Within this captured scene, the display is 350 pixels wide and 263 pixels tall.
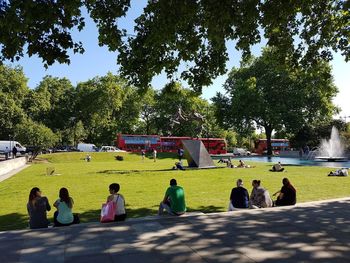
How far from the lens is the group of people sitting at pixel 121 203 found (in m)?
8.48

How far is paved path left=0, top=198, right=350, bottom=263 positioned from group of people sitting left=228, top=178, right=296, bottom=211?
870 millimetres

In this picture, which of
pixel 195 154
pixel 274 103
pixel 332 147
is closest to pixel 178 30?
pixel 195 154

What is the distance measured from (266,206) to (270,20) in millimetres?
5645

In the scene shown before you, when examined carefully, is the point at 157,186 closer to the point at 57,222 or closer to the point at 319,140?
the point at 57,222

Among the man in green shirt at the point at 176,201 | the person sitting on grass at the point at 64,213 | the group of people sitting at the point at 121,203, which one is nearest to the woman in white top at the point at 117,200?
the group of people sitting at the point at 121,203

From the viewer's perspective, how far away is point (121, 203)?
29.3ft

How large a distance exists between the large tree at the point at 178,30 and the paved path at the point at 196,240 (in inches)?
176

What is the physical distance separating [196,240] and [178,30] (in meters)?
7.34

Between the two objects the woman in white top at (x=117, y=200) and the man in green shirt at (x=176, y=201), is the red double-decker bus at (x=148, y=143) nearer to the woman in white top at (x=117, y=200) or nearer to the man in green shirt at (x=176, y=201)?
the man in green shirt at (x=176, y=201)

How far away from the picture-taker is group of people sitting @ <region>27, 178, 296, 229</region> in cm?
848

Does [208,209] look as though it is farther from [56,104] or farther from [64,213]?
[56,104]

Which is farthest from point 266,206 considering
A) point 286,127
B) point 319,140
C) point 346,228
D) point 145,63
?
point 319,140

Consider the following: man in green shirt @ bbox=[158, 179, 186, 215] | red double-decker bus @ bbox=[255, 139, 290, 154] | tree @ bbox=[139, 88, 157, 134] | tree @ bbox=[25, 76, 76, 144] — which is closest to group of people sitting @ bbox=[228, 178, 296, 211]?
man in green shirt @ bbox=[158, 179, 186, 215]

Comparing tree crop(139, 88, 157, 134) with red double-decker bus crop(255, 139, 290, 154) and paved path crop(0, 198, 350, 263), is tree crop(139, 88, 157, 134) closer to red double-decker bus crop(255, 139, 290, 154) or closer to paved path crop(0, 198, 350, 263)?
red double-decker bus crop(255, 139, 290, 154)
